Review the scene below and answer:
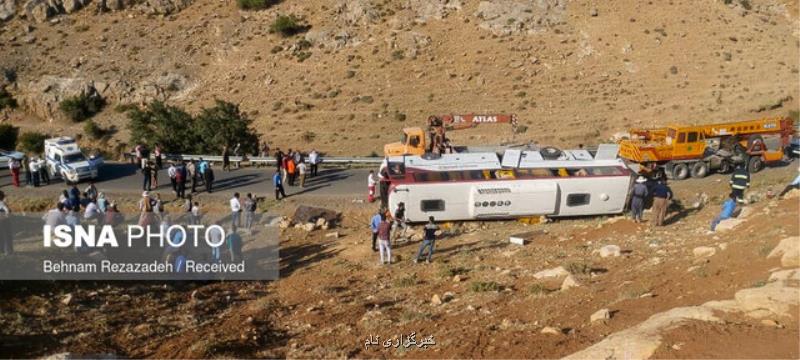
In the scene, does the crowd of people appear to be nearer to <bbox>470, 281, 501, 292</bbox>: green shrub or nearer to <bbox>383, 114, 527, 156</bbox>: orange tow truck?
<bbox>383, 114, 527, 156</bbox>: orange tow truck

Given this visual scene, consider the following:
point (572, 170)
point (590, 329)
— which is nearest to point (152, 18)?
point (572, 170)

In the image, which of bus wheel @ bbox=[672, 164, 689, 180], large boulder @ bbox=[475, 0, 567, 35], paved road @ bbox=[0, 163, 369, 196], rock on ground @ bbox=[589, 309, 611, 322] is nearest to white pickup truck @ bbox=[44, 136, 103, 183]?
paved road @ bbox=[0, 163, 369, 196]

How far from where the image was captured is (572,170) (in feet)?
76.0

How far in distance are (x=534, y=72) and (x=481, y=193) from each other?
34.0m

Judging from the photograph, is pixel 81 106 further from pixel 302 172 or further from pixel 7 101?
pixel 302 172

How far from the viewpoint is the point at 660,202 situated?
20766 mm

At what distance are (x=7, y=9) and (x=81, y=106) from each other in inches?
616

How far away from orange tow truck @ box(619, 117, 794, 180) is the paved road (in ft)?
36.9

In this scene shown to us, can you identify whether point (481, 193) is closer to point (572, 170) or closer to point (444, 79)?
point (572, 170)

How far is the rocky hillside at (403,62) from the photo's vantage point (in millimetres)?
50375

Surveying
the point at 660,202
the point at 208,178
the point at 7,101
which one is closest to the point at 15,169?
the point at 208,178

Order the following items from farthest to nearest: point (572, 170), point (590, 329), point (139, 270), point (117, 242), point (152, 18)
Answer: point (152, 18) < point (572, 170) < point (117, 242) < point (139, 270) < point (590, 329)

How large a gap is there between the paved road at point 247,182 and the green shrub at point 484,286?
40.0 feet

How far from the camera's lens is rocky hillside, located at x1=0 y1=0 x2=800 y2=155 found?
165 feet
